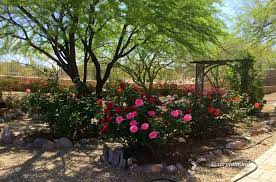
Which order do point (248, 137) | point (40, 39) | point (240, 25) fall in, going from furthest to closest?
point (240, 25) → point (40, 39) → point (248, 137)

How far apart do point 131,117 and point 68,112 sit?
210cm

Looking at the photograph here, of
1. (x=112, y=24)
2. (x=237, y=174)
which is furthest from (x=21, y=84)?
(x=237, y=174)

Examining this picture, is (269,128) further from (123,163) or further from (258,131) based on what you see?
(123,163)

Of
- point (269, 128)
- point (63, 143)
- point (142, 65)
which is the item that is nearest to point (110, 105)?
point (63, 143)

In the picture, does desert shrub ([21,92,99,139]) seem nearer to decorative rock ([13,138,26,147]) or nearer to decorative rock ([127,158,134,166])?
decorative rock ([13,138,26,147])

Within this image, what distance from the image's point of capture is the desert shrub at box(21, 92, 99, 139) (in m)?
7.76

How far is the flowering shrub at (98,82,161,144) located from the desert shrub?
0.99m

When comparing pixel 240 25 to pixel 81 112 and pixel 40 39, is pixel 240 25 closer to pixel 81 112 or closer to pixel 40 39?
pixel 40 39

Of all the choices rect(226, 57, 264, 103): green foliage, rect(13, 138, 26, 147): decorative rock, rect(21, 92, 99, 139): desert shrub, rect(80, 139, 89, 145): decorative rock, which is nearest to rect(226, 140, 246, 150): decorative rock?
rect(21, 92, 99, 139): desert shrub

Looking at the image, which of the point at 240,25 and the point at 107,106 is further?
the point at 240,25

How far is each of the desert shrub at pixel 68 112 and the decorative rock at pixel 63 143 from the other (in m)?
0.20

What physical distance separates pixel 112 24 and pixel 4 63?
43.1 ft

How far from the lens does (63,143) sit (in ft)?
25.3

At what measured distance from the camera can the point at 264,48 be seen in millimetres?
16469
